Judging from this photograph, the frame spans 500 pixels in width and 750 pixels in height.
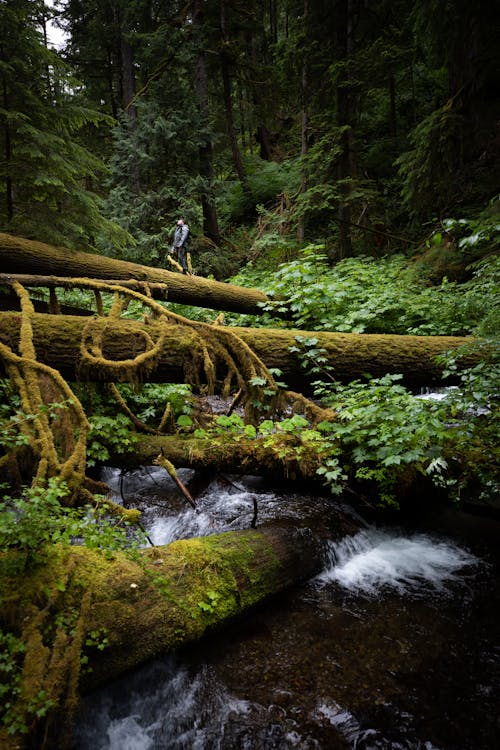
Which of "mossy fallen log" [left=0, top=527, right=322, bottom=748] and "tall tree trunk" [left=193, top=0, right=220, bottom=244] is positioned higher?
"tall tree trunk" [left=193, top=0, right=220, bottom=244]

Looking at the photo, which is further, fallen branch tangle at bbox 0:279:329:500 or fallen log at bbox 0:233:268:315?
fallen log at bbox 0:233:268:315

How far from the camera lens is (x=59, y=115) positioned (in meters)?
6.98

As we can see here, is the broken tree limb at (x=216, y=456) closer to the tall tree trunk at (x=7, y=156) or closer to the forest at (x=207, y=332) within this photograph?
the forest at (x=207, y=332)

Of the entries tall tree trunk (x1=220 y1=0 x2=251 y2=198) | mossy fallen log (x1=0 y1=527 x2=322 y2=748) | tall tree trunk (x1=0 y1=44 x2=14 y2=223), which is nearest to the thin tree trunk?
tall tree trunk (x1=220 y1=0 x2=251 y2=198)

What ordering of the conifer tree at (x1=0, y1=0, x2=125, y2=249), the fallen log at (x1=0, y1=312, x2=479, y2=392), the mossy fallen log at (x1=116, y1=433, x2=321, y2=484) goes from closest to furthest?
the fallen log at (x1=0, y1=312, x2=479, y2=392), the mossy fallen log at (x1=116, y1=433, x2=321, y2=484), the conifer tree at (x1=0, y1=0, x2=125, y2=249)

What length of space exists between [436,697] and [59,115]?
31.4 feet

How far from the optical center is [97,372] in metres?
4.16

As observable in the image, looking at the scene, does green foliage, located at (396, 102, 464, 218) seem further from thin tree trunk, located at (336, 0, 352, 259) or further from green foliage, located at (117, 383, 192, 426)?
green foliage, located at (117, 383, 192, 426)

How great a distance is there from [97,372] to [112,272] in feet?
12.8

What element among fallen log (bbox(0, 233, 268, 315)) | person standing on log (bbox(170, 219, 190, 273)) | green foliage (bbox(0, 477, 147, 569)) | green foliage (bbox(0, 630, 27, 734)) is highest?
person standing on log (bbox(170, 219, 190, 273))

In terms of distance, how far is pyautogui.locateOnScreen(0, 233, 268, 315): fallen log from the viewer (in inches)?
249

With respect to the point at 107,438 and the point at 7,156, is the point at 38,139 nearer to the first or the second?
the point at 7,156

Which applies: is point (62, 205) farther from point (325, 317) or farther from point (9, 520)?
point (9, 520)

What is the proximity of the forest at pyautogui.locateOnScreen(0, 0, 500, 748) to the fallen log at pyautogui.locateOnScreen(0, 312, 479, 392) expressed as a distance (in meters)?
0.03
